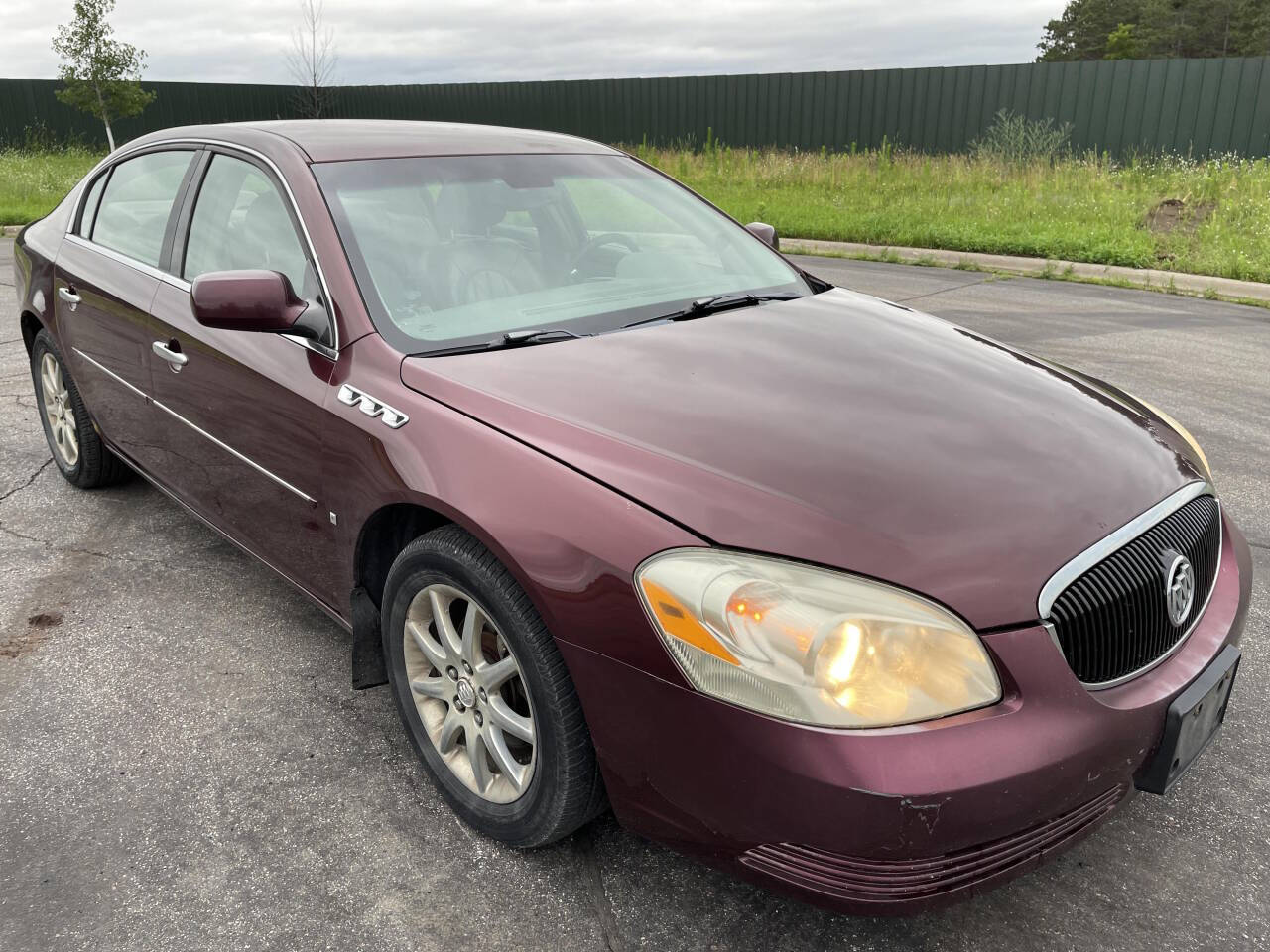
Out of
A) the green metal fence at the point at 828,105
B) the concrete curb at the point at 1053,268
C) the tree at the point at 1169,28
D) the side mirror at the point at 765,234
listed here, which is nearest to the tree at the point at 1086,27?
the tree at the point at 1169,28

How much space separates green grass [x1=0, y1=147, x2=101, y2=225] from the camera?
14.9 meters

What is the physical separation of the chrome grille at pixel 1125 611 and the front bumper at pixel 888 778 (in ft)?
0.17

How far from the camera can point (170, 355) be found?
3266 millimetres

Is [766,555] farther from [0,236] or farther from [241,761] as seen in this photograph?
[0,236]

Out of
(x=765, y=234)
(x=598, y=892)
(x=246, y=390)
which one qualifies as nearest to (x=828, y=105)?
(x=765, y=234)

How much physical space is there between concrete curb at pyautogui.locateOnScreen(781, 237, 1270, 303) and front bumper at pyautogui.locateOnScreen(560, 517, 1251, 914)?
937cm

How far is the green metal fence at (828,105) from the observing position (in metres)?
18.2

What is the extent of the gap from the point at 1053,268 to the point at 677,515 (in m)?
10.7

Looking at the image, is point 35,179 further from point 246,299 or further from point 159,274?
point 246,299

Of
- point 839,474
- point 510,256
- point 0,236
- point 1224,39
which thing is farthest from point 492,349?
point 1224,39

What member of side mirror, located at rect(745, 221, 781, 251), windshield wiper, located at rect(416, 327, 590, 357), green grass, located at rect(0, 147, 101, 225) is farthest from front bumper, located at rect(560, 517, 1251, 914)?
green grass, located at rect(0, 147, 101, 225)

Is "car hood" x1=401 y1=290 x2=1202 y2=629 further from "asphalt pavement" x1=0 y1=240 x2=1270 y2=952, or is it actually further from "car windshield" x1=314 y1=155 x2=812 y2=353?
"asphalt pavement" x1=0 y1=240 x2=1270 y2=952

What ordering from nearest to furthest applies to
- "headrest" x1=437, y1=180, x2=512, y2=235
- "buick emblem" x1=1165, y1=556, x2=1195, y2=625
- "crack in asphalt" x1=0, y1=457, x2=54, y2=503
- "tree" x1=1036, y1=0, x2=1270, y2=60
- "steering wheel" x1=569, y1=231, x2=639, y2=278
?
1. "buick emblem" x1=1165, y1=556, x2=1195, y2=625
2. "headrest" x1=437, y1=180, x2=512, y2=235
3. "steering wheel" x1=569, y1=231, x2=639, y2=278
4. "crack in asphalt" x1=0, y1=457, x2=54, y2=503
5. "tree" x1=1036, y1=0, x2=1270, y2=60

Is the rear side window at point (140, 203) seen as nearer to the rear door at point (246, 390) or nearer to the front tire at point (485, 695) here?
the rear door at point (246, 390)
